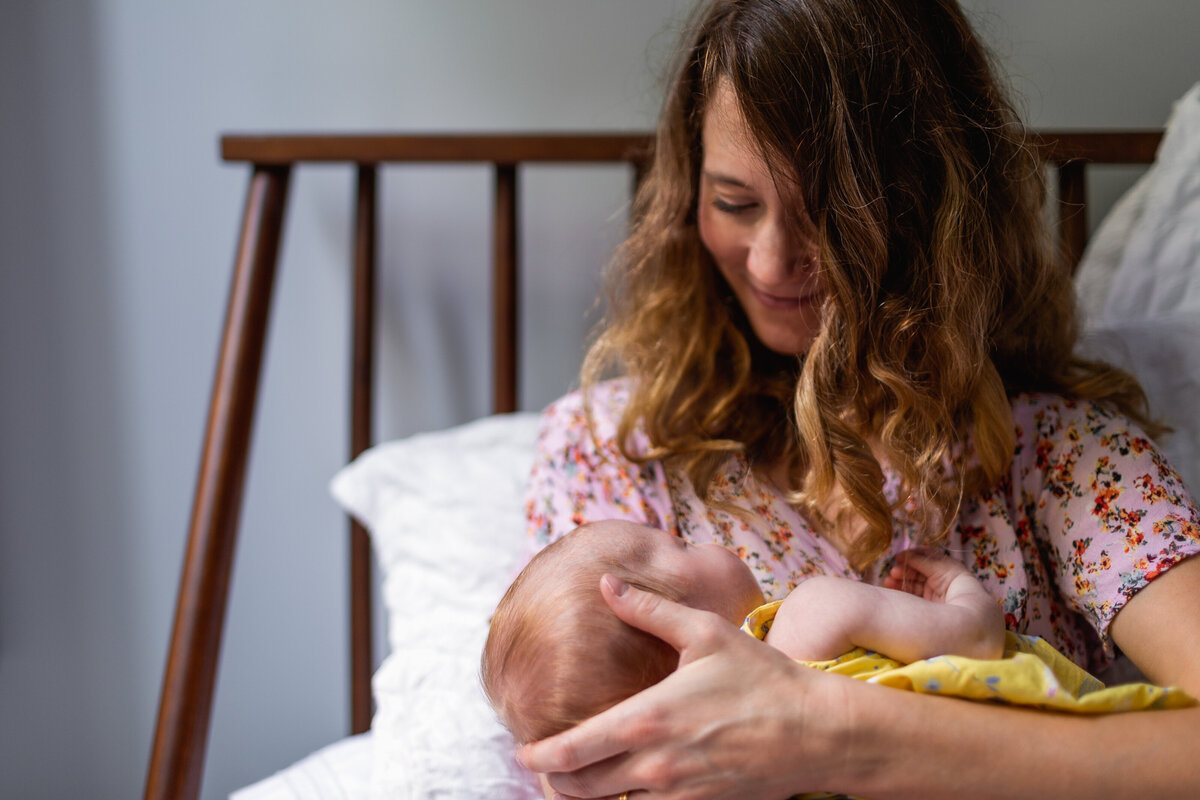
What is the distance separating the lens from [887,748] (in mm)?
711

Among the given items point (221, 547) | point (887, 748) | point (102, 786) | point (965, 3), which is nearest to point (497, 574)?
point (221, 547)

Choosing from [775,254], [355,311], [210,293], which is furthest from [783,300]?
[210,293]

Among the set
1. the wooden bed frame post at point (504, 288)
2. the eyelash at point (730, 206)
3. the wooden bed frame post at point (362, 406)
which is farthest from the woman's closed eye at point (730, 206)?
the wooden bed frame post at point (362, 406)

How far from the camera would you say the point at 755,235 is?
3.12ft

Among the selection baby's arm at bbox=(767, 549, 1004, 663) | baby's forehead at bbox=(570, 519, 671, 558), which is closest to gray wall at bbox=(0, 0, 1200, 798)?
baby's forehead at bbox=(570, 519, 671, 558)

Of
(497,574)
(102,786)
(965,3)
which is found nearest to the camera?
(497,574)

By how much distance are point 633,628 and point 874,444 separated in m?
0.37

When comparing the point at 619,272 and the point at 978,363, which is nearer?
the point at 978,363

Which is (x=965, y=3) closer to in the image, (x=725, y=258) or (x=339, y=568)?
(x=725, y=258)

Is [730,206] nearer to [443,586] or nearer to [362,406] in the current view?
[443,586]

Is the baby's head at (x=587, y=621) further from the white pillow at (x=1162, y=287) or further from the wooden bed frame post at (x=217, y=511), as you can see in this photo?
the white pillow at (x=1162, y=287)

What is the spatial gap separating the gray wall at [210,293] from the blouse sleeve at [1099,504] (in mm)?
573

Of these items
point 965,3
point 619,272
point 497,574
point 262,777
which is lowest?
point 262,777

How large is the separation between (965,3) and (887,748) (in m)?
0.98
